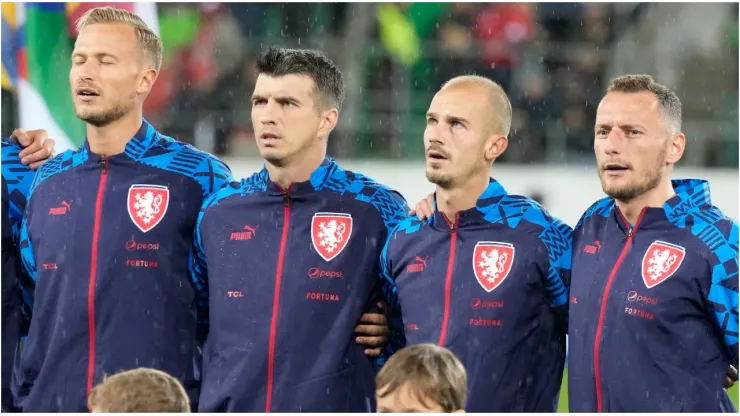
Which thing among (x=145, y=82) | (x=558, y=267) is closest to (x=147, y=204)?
(x=145, y=82)

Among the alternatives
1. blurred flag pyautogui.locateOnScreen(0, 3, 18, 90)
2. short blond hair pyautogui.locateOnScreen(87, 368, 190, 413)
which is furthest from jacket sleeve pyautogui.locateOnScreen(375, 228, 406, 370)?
blurred flag pyautogui.locateOnScreen(0, 3, 18, 90)

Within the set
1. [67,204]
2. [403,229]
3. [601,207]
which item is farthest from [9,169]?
[601,207]

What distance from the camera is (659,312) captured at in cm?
494

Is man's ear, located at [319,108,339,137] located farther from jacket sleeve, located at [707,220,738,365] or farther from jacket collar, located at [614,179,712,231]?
jacket sleeve, located at [707,220,738,365]

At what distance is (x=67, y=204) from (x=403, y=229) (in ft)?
4.85

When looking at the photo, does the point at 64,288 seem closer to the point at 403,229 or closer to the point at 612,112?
the point at 403,229

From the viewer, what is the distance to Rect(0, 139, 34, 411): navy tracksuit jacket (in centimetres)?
593

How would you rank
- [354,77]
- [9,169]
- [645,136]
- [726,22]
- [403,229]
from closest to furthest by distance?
[645,136], [403,229], [9,169], [354,77], [726,22]

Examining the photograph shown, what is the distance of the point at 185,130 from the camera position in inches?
520

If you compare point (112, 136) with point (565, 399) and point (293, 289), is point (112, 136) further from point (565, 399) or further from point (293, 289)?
point (565, 399)

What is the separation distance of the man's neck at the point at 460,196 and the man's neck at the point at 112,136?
142 centimetres

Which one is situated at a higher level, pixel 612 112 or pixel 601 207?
pixel 612 112

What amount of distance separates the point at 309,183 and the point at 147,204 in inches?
28.3

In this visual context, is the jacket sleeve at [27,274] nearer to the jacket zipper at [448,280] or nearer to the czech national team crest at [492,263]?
the jacket zipper at [448,280]
